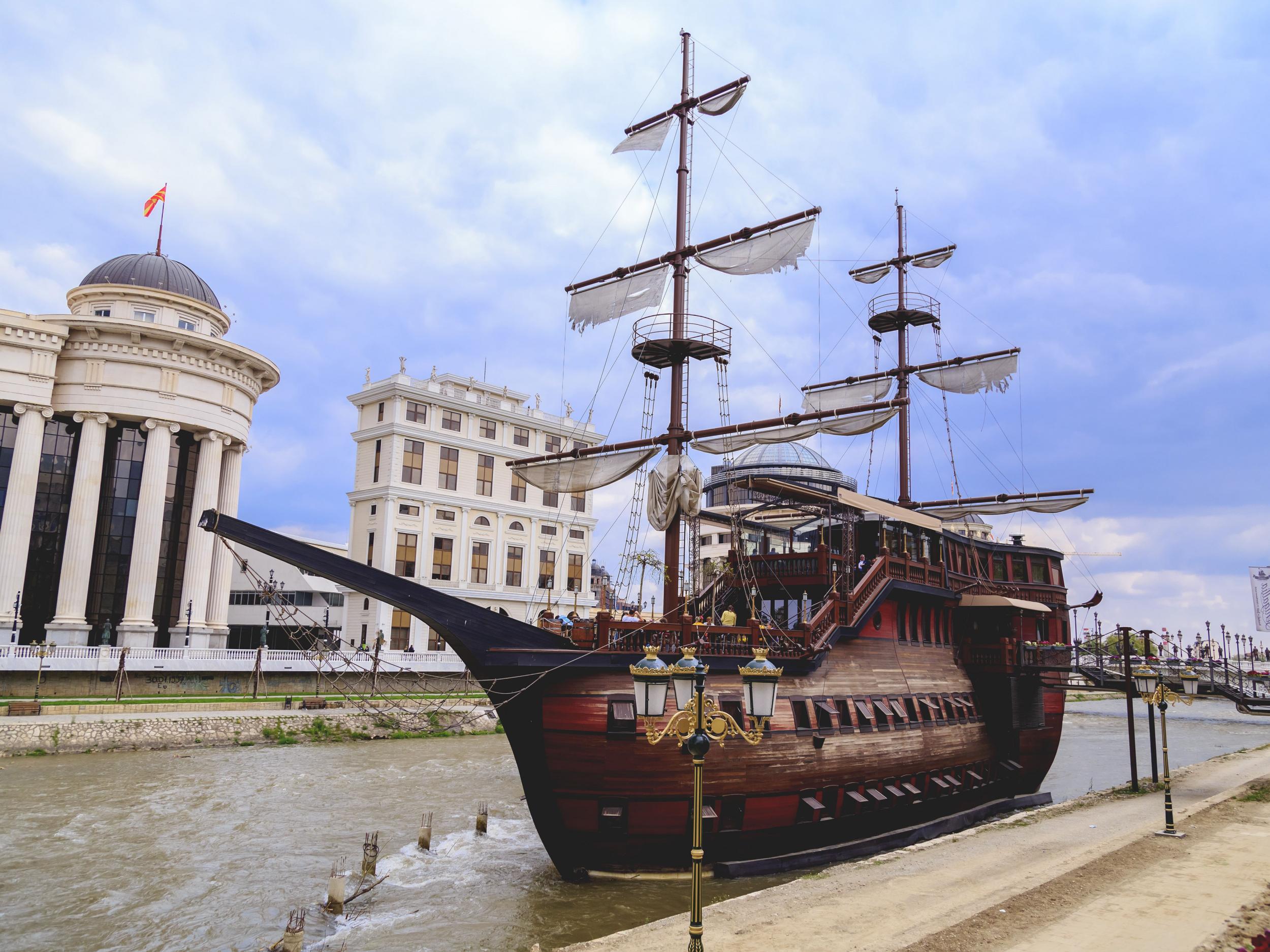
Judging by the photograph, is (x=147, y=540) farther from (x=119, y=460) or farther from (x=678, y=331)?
(x=678, y=331)

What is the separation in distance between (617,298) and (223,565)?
3013cm

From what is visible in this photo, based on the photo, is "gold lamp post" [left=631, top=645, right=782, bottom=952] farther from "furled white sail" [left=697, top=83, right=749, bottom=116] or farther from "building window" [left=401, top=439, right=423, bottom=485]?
"building window" [left=401, top=439, right=423, bottom=485]

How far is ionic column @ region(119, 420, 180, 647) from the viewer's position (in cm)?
3928

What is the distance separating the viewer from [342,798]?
2344cm

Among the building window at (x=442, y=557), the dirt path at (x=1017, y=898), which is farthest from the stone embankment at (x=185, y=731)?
the building window at (x=442, y=557)

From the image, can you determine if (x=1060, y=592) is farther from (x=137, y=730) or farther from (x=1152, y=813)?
(x=137, y=730)

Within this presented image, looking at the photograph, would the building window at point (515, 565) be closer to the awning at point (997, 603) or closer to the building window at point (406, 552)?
the building window at point (406, 552)

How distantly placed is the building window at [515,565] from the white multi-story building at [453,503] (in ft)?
0.22

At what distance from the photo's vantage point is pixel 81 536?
128 ft

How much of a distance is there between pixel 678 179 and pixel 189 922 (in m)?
19.5

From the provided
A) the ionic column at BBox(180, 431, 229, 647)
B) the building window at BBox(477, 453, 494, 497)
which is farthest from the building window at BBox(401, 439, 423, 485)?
the ionic column at BBox(180, 431, 229, 647)

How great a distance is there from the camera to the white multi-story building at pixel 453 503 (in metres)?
49.4

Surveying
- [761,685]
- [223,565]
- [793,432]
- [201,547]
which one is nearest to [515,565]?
[223,565]

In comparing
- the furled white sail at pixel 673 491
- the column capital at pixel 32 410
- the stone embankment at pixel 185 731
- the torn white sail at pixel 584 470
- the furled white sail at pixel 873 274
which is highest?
the furled white sail at pixel 873 274
